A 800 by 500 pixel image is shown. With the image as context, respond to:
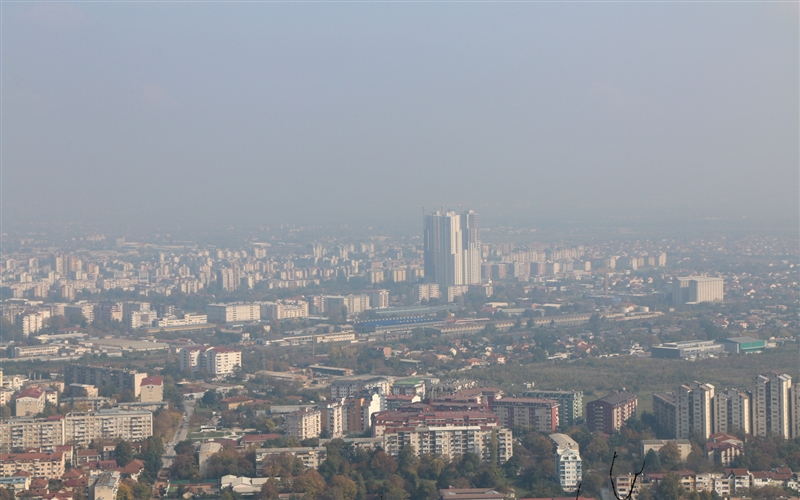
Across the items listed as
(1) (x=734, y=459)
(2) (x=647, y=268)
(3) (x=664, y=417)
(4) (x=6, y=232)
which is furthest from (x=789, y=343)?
(4) (x=6, y=232)

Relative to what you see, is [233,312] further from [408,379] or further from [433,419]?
[433,419]

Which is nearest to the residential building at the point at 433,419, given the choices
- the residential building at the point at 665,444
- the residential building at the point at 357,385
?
the residential building at the point at 665,444

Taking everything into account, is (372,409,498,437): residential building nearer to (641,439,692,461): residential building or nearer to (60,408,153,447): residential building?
(641,439,692,461): residential building

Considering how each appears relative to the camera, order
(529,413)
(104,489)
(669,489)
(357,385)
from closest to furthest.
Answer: (669,489)
(104,489)
(529,413)
(357,385)

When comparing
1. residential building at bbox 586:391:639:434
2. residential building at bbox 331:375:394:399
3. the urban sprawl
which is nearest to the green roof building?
the urban sprawl

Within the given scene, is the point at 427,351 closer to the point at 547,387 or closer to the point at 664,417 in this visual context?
the point at 547,387

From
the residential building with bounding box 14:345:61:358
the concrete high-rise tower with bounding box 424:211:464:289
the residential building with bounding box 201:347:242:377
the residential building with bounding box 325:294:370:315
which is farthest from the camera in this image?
the concrete high-rise tower with bounding box 424:211:464:289

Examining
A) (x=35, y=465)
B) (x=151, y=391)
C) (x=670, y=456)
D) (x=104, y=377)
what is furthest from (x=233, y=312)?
(x=670, y=456)
